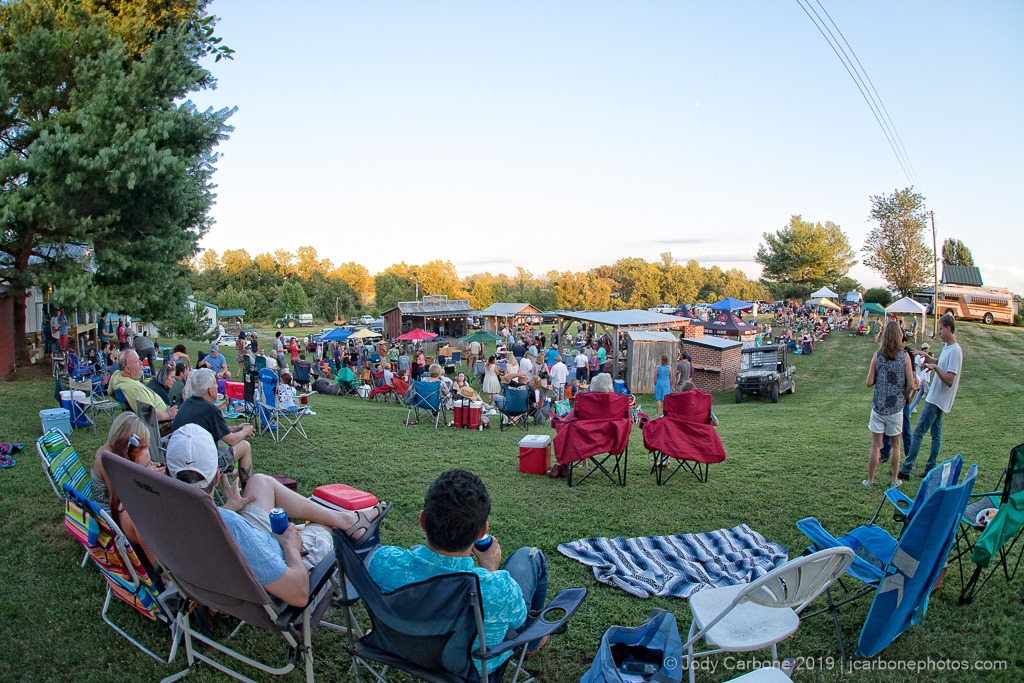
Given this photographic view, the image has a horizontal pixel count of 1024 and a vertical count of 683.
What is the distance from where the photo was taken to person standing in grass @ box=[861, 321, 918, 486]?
19.1ft

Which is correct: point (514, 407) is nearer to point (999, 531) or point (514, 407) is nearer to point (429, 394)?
point (429, 394)

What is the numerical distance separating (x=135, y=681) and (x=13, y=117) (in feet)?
50.3

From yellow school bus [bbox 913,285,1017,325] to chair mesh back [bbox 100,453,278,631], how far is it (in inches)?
1527

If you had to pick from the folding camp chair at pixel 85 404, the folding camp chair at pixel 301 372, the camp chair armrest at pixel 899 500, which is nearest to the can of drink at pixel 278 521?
the camp chair armrest at pixel 899 500

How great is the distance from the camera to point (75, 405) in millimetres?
8828

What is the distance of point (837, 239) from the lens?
50.7 metres

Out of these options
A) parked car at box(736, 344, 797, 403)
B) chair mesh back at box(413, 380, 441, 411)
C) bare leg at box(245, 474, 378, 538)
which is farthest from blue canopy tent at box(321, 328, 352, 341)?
bare leg at box(245, 474, 378, 538)

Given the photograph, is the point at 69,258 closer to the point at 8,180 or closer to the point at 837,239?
the point at 8,180

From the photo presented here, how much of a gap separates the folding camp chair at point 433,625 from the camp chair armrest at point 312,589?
34 cm

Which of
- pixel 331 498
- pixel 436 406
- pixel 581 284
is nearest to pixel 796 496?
pixel 331 498

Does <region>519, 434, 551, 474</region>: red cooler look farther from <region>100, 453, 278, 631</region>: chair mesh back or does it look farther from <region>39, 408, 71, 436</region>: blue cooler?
<region>39, 408, 71, 436</region>: blue cooler

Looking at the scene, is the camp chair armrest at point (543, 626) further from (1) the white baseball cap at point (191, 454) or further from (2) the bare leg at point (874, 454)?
(2) the bare leg at point (874, 454)

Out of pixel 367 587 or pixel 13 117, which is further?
pixel 13 117

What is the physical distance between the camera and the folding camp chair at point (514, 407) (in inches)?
428
